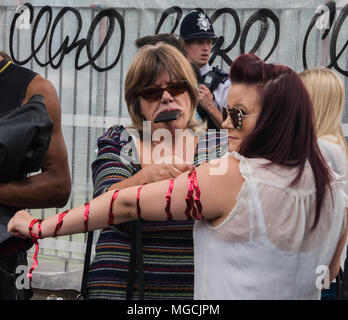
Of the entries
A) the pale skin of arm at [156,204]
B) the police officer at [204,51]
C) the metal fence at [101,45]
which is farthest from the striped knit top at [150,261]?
the metal fence at [101,45]

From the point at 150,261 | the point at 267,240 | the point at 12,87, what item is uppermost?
the point at 12,87

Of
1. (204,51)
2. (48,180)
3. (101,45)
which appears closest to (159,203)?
(48,180)

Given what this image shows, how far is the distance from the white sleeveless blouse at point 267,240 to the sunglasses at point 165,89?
1.74 feet

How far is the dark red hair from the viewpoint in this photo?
150cm

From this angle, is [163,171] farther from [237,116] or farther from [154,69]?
[154,69]

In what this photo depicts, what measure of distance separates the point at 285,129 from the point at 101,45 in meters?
2.70

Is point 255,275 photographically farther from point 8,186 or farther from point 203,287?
point 8,186

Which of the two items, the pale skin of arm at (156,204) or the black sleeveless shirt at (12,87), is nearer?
the pale skin of arm at (156,204)

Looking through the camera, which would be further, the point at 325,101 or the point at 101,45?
the point at 101,45

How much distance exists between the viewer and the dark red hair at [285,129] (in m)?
1.50

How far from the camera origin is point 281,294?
Answer: 1.47 m

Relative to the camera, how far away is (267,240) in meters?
1.44

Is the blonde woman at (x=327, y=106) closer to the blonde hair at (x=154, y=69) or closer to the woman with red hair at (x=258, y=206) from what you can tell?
the blonde hair at (x=154, y=69)
